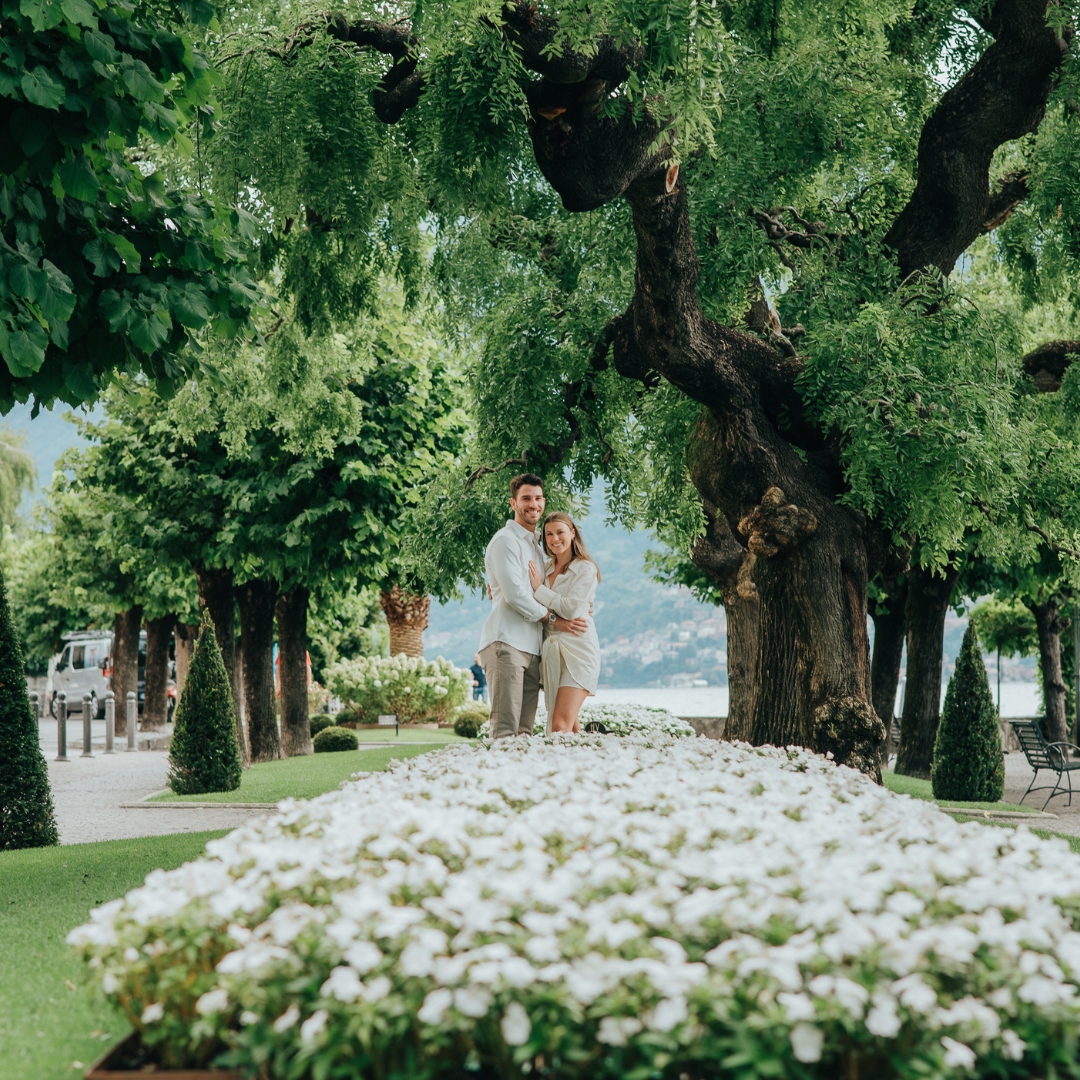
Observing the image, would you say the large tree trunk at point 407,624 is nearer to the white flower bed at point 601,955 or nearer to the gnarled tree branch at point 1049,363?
the gnarled tree branch at point 1049,363

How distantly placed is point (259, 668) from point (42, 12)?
52.7 ft

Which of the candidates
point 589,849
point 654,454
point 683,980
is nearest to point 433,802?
point 589,849

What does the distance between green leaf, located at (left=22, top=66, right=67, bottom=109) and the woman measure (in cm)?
425

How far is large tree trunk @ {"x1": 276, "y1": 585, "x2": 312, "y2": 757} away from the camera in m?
21.8

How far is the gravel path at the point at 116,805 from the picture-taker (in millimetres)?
12414

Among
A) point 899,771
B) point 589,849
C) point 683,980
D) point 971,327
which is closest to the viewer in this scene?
point 683,980

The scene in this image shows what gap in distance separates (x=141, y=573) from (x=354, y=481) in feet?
24.7

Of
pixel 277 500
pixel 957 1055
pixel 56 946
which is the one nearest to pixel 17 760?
pixel 56 946

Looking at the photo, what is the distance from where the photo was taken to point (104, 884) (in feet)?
26.3

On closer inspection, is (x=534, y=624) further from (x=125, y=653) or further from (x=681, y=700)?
(x=681, y=700)

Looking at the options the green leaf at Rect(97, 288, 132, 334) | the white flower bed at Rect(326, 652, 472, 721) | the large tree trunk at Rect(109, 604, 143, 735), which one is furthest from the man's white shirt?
the large tree trunk at Rect(109, 604, 143, 735)

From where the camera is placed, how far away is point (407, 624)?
31.2 metres

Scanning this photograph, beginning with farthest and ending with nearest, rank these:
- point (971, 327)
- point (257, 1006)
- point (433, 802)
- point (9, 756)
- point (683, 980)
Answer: point (9, 756) < point (971, 327) < point (433, 802) < point (257, 1006) < point (683, 980)

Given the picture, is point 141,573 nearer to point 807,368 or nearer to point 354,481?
point 354,481
